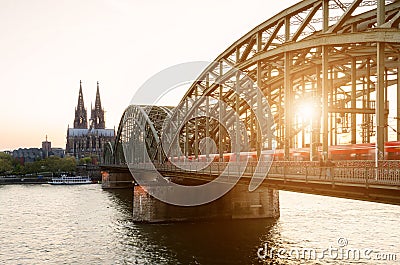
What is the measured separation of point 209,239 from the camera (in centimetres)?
4544

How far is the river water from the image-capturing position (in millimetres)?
37719

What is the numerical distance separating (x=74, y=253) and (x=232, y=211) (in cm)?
2170

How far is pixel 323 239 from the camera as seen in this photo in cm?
4300

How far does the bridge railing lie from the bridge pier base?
13.6m

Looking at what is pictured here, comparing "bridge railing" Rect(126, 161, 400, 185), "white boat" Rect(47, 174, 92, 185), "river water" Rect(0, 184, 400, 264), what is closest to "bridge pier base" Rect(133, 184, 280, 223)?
"river water" Rect(0, 184, 400, 264)

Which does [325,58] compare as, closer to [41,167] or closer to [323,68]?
[323,68]

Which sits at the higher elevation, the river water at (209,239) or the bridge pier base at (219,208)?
the bridge pier base at (219,208)

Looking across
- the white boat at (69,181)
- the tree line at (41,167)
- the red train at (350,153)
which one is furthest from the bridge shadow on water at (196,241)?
the tree line at (41,167)

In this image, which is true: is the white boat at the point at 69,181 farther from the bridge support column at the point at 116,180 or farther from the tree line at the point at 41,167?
the tree line at the point at 41,167

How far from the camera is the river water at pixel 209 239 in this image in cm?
3772

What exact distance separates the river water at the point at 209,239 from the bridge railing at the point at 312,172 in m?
6.71

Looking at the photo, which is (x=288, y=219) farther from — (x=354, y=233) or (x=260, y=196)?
(x=354, y=233)

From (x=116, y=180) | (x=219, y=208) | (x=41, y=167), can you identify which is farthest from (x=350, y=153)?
(x=41, y=167)

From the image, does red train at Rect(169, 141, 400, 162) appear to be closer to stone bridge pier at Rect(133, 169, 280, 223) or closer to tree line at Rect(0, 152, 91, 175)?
stone bridge pier at Rect(133, 169, 280, 223)
